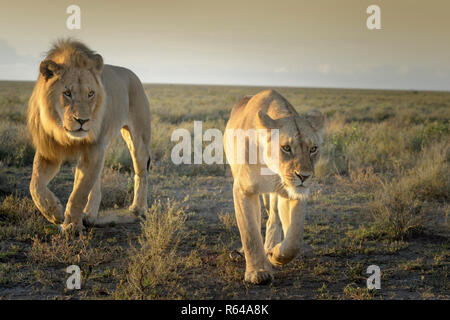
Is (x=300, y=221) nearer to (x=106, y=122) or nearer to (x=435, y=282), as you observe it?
(x=435, y=282)

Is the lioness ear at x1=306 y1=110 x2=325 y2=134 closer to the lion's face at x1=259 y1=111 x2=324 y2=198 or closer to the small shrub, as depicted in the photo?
the lion's face at x1=259 y1=111 x2=324 y2=198

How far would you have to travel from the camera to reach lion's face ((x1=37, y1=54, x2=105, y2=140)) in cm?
514

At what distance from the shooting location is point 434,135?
43.3 feet

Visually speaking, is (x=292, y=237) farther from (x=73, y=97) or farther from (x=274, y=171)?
(x=73, y=97)

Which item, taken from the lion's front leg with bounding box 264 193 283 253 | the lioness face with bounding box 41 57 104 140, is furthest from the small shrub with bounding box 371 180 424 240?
the lioness face with bounding box 41 57 104 140

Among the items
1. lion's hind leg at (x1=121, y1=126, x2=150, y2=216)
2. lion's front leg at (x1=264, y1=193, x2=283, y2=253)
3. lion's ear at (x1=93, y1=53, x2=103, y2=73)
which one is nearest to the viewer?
lion's front leg at (x1=264, y1=193, x2=283, y2=253)

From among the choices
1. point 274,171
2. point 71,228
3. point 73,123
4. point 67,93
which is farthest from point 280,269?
point 67,93

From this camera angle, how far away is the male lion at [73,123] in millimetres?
5242

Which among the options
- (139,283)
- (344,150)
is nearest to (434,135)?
(344,150)

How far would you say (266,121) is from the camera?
165 inches

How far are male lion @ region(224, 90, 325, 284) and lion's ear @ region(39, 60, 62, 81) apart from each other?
2091 mm

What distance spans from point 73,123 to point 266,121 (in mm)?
2171

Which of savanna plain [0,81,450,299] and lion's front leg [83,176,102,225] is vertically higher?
lion's front leg [83,176,102,225]

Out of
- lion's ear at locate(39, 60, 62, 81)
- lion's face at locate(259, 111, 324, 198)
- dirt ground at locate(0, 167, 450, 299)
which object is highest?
lion's ear at locate(39, 60, 62, 81)
